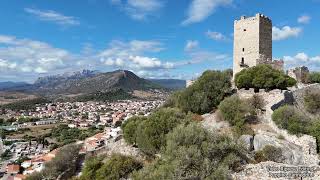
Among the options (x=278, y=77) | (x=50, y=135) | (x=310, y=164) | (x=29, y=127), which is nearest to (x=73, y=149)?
(x=278, y=77)

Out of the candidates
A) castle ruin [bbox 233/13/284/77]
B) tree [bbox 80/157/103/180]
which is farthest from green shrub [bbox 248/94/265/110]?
tree [bbox 80/157/103/180]

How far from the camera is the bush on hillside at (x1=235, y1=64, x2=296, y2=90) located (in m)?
25.5

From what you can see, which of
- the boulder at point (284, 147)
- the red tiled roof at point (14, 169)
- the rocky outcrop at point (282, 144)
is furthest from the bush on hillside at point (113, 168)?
the red tiled roof at point (14, 169)

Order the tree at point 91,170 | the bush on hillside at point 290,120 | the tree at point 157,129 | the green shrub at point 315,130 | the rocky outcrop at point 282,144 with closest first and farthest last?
the rocky outcrop at point 282,144 < the green shrub at point 315,130 < the bush on hillside at point 290,120 < the tree at point 157,129 < the tree at point 91,170

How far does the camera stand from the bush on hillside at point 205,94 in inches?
997

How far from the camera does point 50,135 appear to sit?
83.4 metres

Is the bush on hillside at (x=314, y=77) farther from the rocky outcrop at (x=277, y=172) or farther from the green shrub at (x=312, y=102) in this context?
the rocky outcrop at (x=277, y=172)

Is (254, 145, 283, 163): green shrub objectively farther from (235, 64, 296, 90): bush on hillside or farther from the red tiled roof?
the red tiled roof

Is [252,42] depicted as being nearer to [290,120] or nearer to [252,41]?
[252,41]

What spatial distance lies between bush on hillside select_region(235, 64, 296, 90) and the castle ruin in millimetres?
2308

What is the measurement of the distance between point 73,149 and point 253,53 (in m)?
15.1

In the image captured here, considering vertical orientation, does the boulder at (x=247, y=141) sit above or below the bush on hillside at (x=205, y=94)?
below

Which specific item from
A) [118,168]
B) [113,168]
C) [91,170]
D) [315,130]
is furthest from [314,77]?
[91,170]

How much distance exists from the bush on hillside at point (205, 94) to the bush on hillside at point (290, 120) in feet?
18.7
